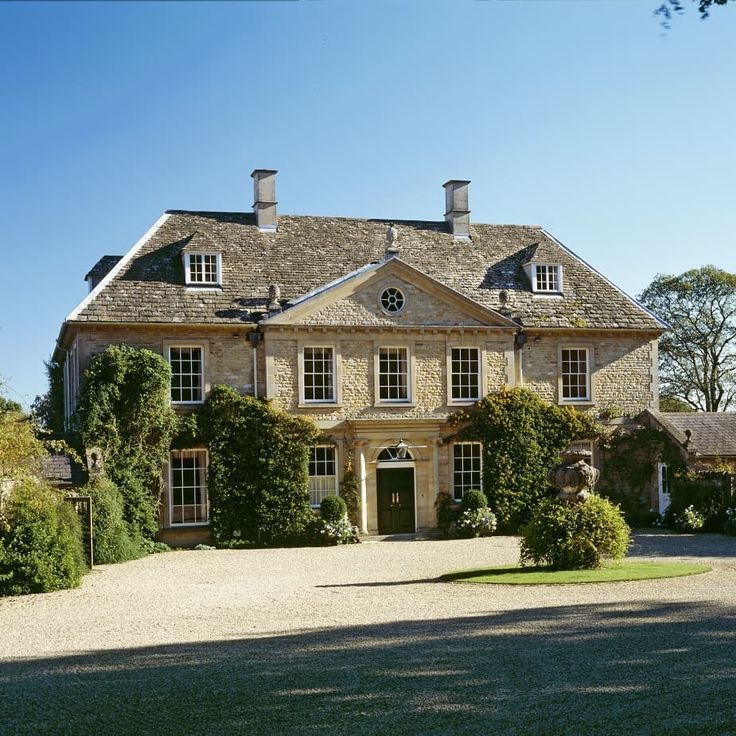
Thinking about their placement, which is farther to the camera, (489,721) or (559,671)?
(559,671)

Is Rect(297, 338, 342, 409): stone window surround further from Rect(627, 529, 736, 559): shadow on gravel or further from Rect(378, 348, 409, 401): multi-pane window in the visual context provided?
Rect(627, 529, 736, 559): shadow on gravel

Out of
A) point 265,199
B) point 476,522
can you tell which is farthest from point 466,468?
point 265,199

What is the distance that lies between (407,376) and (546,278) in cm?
639

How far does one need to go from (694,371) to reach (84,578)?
126 feet

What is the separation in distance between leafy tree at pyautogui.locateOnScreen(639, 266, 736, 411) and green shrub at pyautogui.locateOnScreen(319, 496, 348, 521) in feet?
91.3

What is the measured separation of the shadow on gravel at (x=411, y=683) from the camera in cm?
909

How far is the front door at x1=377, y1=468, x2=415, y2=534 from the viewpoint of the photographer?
3142 centimetres

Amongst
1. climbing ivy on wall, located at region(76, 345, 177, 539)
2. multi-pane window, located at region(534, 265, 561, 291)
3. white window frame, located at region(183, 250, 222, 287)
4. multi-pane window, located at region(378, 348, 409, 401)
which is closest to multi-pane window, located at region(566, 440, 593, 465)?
multi-pane window, located at region(534, 265, 561, 291)

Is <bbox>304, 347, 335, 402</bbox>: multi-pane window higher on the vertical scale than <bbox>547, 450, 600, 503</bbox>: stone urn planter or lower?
higher

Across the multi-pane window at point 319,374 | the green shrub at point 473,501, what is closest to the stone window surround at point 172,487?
the multi-pane window at point 319,374

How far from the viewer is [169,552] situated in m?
28.5

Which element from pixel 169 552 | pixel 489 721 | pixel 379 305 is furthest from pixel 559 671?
pixel 379 305

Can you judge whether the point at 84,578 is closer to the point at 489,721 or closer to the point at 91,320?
the point at 91,320

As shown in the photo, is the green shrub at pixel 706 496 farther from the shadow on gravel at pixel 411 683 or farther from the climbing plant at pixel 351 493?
the shadow on gravel at pixel 411 683
